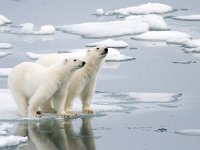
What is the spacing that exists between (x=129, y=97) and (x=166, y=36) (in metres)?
6.25

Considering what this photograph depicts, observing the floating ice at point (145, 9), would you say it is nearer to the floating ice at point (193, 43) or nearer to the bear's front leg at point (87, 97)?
the floating ice at point (193, 43)

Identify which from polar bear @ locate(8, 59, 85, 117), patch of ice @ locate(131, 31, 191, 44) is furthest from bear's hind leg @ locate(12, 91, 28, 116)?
patch of ice @ locate(131, 31, 191, 44)

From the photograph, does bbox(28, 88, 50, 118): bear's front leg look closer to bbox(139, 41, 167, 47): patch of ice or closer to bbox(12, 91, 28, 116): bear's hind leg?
bbox(12, 91, 28, 116): bear's hind leg

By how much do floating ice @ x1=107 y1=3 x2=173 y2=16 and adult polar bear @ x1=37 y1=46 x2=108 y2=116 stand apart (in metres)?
11.3

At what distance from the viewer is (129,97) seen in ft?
32.6

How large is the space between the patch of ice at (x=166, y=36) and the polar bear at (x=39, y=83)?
24.2 ft

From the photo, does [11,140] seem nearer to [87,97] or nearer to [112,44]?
[87,97]

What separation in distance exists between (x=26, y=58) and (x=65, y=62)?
5090mm

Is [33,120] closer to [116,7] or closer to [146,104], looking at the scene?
[146,104]

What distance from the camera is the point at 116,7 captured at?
72.6 feet

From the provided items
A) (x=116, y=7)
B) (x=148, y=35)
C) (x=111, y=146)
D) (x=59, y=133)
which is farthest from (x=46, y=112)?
(x=116, y=7)

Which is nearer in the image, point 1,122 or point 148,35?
point 1,122

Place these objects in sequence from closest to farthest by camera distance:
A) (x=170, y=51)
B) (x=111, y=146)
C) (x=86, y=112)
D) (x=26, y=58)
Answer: (x=111, y=146) < (x=86, y=112) < (x=26, y=58) < (x=170, y=51)

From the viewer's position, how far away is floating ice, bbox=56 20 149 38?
16.8 metres
